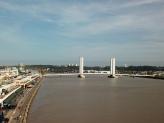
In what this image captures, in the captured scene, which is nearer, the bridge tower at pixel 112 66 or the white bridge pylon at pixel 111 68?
the white bridge pylon at pixel 111 68

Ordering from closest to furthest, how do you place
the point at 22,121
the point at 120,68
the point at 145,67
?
the point at 22,121 → the point at 145,67 → the point at 120,68

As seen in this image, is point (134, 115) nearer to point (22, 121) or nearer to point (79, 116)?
point (79, 116)

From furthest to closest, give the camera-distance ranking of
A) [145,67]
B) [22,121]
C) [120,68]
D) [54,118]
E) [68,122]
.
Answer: [120,68]
[145,67]
[54,118]
[68,122]
[22,121]

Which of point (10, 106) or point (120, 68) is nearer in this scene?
point (10, 106)

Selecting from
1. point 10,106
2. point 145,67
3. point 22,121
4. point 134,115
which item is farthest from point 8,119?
point 145,67

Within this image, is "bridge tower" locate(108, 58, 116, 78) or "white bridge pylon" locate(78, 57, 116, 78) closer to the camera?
"white bridge pylon" locate(78, 57, 116, 78)

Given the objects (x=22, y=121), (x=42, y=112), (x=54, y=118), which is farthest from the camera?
(x=42, y=112)

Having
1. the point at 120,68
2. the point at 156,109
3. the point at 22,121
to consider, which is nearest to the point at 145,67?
the point at 120,68

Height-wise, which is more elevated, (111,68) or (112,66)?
(112,66)

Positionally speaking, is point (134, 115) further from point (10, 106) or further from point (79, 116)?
point (10, 106)
